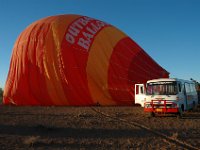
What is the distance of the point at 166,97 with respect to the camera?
16484 millimetres

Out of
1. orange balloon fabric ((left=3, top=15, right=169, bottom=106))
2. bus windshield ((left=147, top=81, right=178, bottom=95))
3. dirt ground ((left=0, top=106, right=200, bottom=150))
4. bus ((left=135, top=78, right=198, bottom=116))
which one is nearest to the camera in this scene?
dirt ground ((left=0, top=106, right=200, bottom=150))

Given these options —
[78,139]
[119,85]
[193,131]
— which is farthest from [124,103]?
[78,139]

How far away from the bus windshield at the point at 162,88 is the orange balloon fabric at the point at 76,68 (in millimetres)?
5781

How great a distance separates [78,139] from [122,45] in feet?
50.5

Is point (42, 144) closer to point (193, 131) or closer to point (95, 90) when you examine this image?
point (193, 131)

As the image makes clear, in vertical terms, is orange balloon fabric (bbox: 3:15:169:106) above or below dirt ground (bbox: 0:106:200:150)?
above

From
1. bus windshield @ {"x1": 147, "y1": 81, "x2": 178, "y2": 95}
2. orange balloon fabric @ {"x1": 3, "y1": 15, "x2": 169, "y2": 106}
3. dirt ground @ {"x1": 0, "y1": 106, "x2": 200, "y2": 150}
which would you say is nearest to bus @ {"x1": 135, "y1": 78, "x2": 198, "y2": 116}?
bus windshield @ {"x1": 147, "y1": 81, "x2": 178, "y2": 95}

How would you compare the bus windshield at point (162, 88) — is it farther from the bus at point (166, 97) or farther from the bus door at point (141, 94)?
the bus door at point (141, 94)

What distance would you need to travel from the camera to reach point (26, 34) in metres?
26.0

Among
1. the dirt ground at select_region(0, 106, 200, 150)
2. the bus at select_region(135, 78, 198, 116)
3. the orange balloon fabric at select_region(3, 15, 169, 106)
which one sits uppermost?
the orange balloon fabric at select_region(3, 15, 169, 106)

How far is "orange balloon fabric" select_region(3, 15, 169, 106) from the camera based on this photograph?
76.0 feet

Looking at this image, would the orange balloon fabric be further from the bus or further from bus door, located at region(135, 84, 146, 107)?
the bus

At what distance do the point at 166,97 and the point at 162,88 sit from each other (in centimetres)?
76

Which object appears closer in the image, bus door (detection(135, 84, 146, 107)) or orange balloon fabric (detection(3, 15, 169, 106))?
bus door (detection(135, 84, 146, 107))
